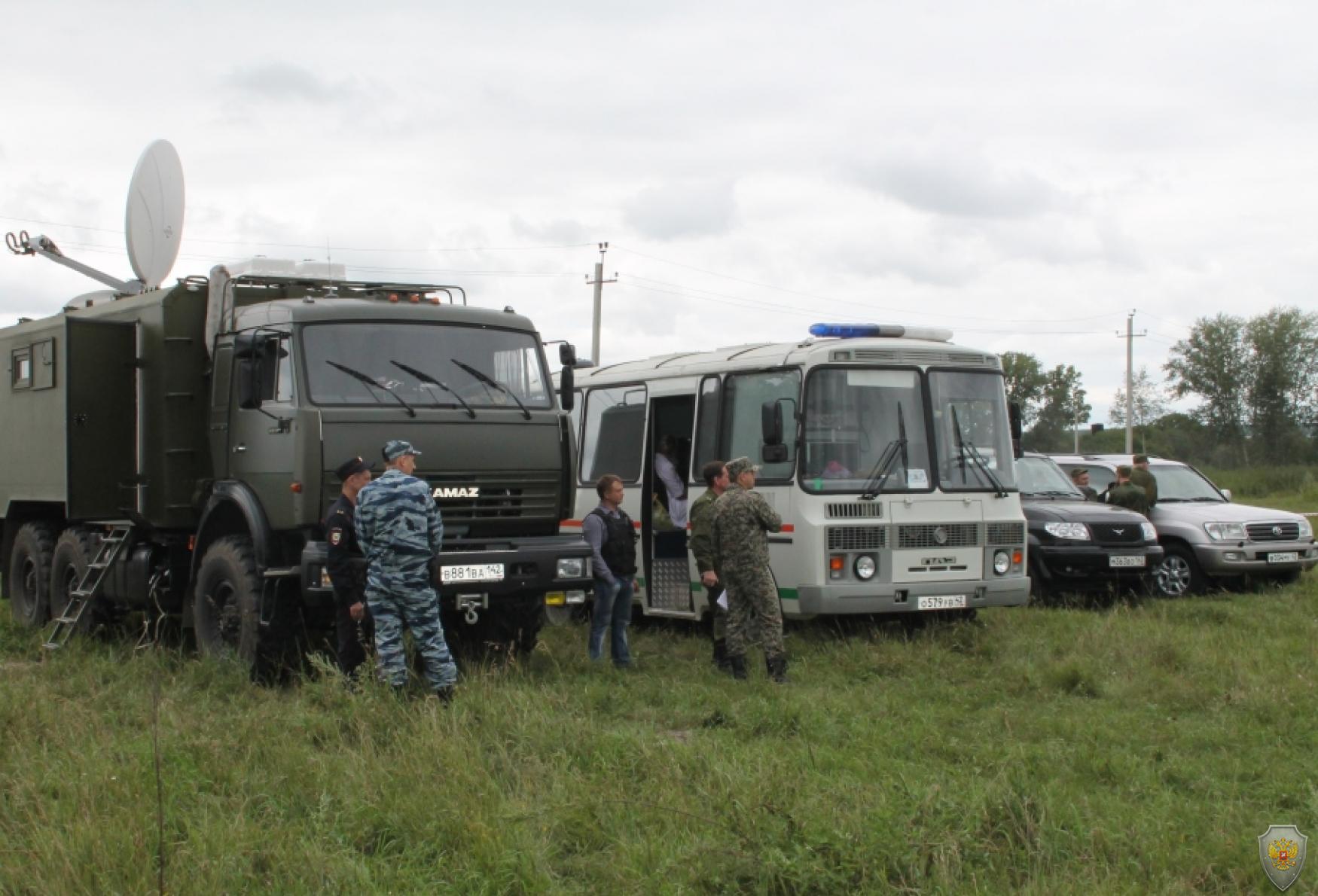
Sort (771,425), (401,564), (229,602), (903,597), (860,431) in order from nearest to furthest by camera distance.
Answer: (401,564)
(229,602)
(771,425)
(903,597)
(860,431)

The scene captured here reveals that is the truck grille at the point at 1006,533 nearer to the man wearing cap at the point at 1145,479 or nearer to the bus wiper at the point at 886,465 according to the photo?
the bus wiper at the point at 886,465

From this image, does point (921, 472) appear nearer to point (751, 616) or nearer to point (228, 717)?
point (751, 616)

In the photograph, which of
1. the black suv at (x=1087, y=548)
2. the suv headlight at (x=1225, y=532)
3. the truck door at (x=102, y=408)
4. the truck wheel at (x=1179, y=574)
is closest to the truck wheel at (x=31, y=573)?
the truck door at (x=102, y=408)

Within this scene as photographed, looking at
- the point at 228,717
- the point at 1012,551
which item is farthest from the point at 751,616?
the point at 228,717

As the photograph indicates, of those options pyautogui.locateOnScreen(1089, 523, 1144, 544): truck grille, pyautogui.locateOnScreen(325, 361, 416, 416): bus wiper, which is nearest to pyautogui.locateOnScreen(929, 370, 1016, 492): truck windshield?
pyautogui.locateOnScreen(1089, 523, 1144, 544): truck grille

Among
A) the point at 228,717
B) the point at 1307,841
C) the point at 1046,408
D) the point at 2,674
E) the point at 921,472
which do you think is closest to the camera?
the point at 1307,841

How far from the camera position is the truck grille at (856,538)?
11383mm

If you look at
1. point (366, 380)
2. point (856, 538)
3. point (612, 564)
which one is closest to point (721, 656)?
point (612, 564)

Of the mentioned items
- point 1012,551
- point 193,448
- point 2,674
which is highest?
point 193,448

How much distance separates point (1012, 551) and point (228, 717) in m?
6.91

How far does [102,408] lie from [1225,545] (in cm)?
1164

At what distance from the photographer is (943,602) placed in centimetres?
1166

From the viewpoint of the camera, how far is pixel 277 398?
32.3 feet

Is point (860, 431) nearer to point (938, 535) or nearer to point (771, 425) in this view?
point (771, 425)
